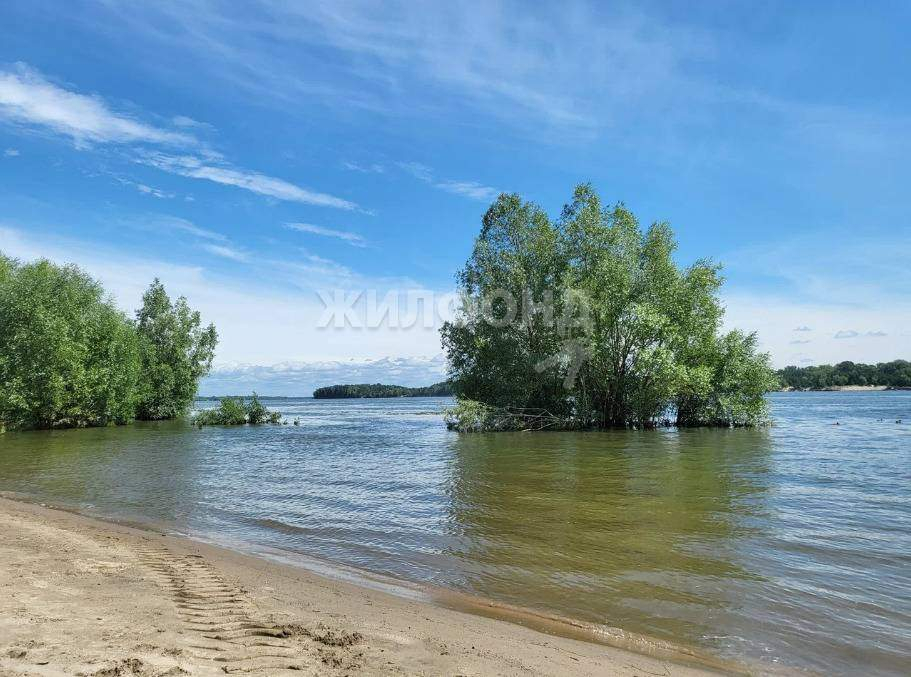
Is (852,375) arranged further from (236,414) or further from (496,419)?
(236,414)

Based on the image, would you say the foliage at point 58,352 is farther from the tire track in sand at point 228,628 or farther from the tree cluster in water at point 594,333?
the tire track in sand at point 228,628

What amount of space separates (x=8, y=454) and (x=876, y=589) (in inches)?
1276

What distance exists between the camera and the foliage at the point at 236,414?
1940 inches

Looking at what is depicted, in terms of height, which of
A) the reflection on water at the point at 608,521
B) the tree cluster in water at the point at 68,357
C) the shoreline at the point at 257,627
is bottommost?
the reflection on water at the point at 608,521

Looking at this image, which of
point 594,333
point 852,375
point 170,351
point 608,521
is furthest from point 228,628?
point 852,375

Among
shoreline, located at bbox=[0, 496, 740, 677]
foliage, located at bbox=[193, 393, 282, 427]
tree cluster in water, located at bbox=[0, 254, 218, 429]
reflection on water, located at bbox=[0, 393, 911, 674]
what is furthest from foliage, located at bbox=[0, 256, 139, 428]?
shoreline, located at bbox=[0, 496, 740, 677]

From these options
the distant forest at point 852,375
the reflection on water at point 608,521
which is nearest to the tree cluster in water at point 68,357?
the reflection on water at point 608,521

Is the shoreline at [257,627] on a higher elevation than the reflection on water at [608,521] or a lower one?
higher

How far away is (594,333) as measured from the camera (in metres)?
37.5

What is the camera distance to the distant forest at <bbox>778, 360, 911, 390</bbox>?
138750 mm

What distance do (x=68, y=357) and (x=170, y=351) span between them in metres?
18.3

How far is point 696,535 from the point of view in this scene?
35.3 feet

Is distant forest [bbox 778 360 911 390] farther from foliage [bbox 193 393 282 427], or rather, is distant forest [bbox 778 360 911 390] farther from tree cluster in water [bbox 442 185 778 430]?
A: foliage [bbox 193 393 282 427]

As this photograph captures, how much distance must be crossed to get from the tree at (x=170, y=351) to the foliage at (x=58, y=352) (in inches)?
338
